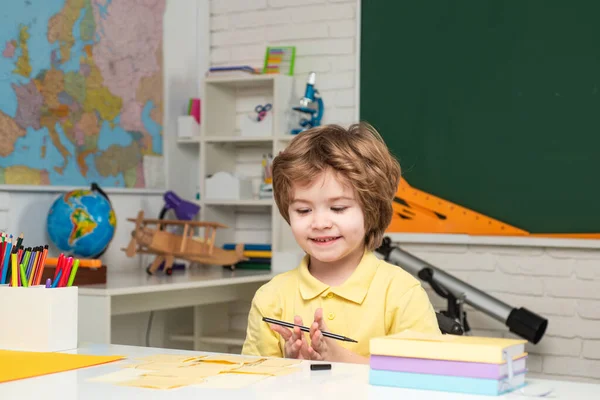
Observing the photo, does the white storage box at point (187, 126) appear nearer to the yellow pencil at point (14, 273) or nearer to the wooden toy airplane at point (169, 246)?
the wooden toy airplane at point (169, 246)

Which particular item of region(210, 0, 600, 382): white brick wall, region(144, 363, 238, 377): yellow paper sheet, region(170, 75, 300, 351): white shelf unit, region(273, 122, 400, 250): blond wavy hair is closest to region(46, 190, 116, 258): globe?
region(170, 75, 300, 351): white shelf unit

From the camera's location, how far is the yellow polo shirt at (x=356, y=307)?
166 cm

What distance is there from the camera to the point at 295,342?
1464 millimetres

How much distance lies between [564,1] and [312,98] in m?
1.06

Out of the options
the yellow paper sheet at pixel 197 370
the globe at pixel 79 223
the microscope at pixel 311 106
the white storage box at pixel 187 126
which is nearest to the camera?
the yellow paper sheet at pixel 197 370

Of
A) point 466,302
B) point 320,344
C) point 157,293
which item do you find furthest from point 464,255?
point 320,344

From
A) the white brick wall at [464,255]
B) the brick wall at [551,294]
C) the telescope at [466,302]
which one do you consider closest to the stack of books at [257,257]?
the white brick wall at [464,255]

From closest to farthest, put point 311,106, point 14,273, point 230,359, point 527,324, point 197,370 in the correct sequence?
point 197,370 < point 230,359 < point 14,273 < point 527,324 < point 311,106

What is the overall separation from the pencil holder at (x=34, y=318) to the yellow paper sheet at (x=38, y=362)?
1.1 inches

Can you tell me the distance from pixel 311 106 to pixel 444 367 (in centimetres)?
264

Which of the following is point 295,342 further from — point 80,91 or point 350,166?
Result: point 80,91

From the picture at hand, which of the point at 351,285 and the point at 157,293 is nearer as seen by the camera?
the point at 351,285

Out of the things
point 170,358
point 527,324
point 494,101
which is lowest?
point 527,324

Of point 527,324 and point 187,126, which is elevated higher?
point 187,126
